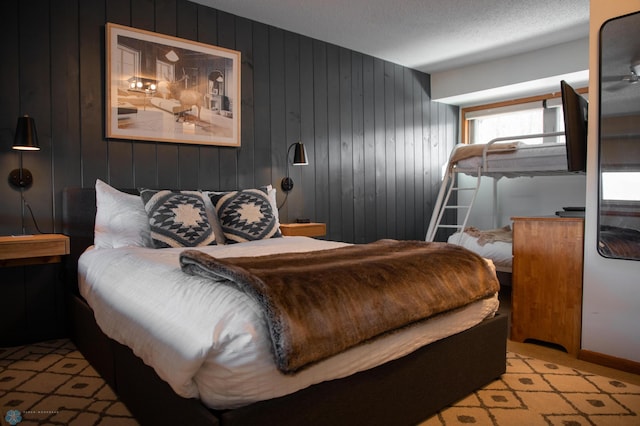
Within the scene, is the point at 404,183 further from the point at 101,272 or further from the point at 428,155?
the point at 101,272

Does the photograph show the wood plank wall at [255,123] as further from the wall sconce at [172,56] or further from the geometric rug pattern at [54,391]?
the geometric rug pattern at [54,391]

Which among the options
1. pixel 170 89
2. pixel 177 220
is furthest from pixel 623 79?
pixel 170 89

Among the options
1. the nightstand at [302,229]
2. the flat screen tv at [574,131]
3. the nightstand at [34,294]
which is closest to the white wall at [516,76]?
the flat screen tv at [574,131]

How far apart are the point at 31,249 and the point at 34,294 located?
0.51 m

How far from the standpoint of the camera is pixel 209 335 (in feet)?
3.80

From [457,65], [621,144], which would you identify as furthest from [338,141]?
[621,144]

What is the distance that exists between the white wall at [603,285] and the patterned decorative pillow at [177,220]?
2.22 meters

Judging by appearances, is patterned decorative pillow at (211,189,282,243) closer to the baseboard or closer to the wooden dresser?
the wooden dresser

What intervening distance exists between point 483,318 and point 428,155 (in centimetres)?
343

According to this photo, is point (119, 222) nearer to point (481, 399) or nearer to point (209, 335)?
point (209, 335)

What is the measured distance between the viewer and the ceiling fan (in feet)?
7.34

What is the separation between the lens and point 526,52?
4348 mm

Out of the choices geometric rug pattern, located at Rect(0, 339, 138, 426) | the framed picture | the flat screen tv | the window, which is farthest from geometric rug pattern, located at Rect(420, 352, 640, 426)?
the window

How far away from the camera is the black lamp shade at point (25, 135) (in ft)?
7.97
